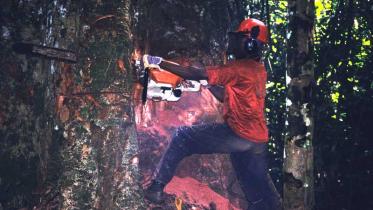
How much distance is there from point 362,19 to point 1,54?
485 centimetres

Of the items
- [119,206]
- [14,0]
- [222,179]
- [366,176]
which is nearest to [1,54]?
[14,0]

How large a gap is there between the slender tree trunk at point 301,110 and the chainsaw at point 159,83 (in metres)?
1.14

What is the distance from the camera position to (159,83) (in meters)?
3.93

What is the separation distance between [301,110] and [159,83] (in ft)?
4.76

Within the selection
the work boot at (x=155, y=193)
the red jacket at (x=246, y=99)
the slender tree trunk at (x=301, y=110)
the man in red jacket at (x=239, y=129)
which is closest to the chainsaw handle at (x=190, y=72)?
the man in red jacket at (x=239, y=129)

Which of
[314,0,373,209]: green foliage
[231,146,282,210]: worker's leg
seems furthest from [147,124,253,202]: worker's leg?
[314,0,373,209]: green foliage

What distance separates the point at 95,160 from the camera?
335cm

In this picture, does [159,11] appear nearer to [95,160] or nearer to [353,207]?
[95,160]

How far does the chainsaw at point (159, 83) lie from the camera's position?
370cm

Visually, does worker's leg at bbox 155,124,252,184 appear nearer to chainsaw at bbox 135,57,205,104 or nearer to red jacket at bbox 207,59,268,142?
red jacket at bbox 207,59,268,142

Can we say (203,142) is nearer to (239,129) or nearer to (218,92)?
(239,129)

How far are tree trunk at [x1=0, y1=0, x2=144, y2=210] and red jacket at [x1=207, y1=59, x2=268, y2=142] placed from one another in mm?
1169

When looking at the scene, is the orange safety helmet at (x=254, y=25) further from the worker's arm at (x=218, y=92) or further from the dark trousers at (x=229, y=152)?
the dark trousers at (x=229, y=152)

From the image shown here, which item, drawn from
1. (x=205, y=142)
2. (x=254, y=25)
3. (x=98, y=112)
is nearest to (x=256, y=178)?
(x=205, y=142)
